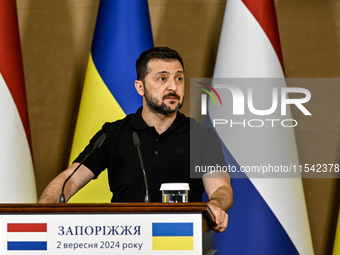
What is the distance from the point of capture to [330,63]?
3879mm

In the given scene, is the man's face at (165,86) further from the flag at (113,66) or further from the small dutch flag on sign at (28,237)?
the small dutch flag on sign at (28,237)

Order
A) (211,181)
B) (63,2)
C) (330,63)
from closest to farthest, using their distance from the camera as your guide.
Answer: (211,181), (330,63), (63,2)

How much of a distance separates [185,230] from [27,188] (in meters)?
1.95

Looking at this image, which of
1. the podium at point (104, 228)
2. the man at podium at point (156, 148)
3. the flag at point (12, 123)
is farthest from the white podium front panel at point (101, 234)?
the flag at point (12, 123)

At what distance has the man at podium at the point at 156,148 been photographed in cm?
255

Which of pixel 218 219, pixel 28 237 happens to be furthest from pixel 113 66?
pixel 28 237

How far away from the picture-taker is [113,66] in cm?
349

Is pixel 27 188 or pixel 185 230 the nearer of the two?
pixel 185 230

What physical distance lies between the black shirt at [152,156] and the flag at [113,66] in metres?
0.69

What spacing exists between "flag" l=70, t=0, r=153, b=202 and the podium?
1.70 meters

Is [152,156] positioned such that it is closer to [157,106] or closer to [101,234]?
→ [157,106]

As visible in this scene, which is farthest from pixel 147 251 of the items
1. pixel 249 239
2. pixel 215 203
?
pixel 249 239

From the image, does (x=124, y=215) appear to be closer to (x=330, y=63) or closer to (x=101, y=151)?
(x=101, y=151)

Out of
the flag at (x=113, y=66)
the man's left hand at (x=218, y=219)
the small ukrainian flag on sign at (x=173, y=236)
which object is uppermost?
the flag at (x=113, y=66)
